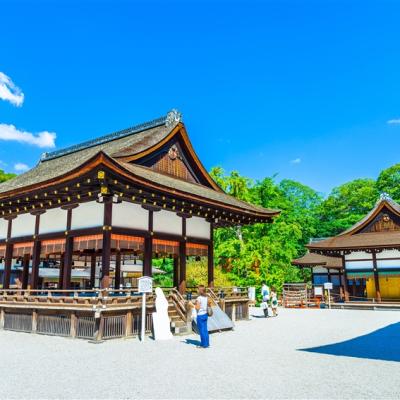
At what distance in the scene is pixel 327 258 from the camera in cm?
3672

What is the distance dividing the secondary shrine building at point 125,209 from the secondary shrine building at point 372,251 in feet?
41.2

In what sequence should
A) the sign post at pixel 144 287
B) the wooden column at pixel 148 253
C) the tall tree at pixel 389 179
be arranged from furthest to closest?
the tall tree at pixel 389 179 < the wooden column at pixel 148 253 < the sign post at pixel 144 287

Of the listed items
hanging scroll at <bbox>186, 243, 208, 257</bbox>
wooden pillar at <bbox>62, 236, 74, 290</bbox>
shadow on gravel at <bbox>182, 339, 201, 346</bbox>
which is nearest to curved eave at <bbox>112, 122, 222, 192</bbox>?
wooden pillar at <bbox>62, 236, 74, 290</bbox>

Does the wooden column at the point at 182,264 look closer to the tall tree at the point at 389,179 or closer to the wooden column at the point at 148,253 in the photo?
the wooden column at the point at 148,253

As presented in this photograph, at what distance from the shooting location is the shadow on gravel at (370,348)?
30.8ft

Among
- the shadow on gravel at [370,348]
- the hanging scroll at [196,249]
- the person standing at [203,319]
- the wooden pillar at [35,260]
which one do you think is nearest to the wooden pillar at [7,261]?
the wooden pillar at [35,260]

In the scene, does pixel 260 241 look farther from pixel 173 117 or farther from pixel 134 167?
pixel 134 167

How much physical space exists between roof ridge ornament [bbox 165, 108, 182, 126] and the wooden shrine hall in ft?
54.2

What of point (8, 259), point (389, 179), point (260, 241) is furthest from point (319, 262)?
point (389, 179)

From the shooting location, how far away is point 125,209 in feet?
46.3

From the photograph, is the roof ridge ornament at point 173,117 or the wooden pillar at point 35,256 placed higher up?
the roof ridge ornament at point 173,117

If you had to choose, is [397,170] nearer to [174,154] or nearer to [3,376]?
[174,154]

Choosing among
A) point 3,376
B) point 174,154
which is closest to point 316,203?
point 174,154

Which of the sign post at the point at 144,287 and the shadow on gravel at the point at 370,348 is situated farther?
the sign post at the point at 144,287
